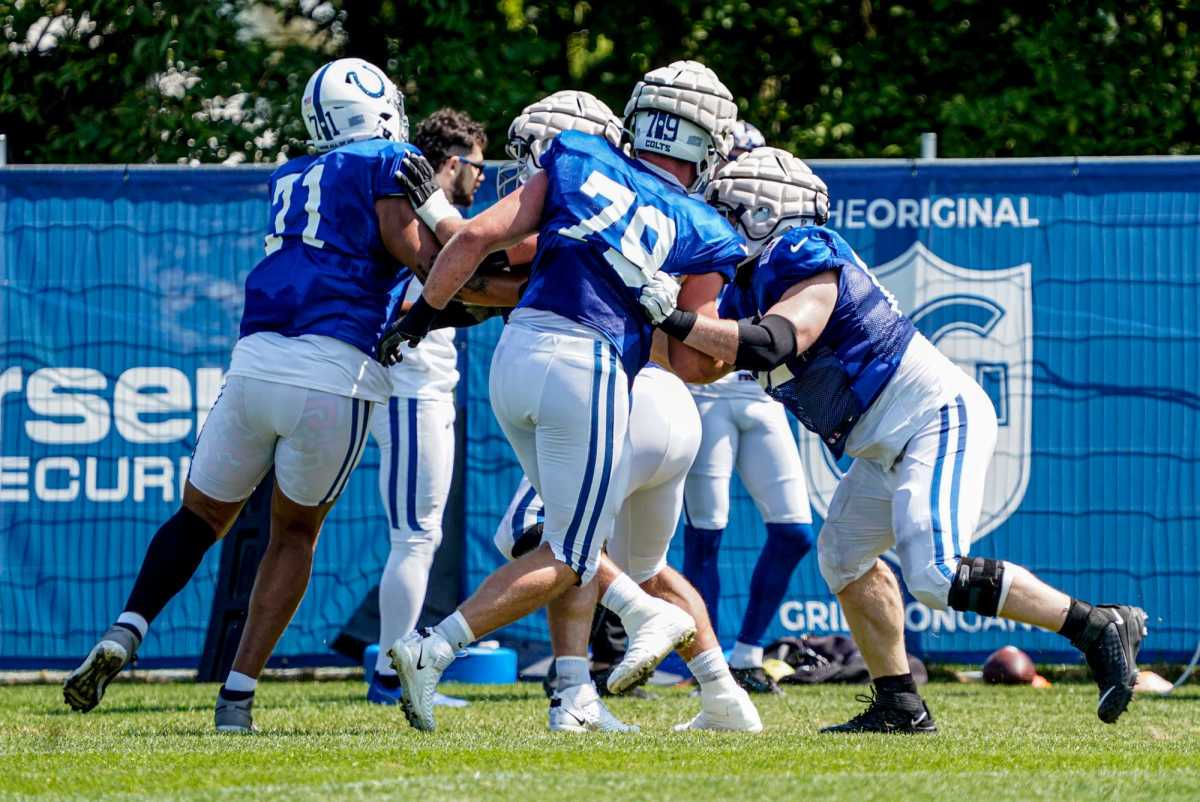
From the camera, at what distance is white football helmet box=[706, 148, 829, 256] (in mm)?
5637

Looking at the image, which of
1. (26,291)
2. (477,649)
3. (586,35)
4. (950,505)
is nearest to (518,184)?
(950,505)

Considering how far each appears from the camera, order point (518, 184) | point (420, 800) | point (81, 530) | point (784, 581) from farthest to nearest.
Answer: point (81, 530)
point (784, 581)
point (518, 184)
point (420, 800)

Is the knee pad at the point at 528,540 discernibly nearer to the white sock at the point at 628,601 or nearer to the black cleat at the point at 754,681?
the white sock at the point at 628,601

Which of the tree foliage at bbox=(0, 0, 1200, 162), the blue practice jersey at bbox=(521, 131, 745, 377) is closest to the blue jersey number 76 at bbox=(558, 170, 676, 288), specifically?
the blue practice jersey at bbox=(521, 131, 745, 377)

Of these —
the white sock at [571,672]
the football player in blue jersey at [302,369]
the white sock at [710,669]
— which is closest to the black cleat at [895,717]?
the white sock at [710,669]

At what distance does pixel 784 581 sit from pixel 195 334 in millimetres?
2803

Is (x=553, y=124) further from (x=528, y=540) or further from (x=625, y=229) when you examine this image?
(x=528, y=540)

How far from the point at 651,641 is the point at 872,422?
931mm

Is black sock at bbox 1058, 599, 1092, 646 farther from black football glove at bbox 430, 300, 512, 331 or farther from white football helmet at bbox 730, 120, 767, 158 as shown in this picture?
white football helmet at bbox 730, 120, 767, 158

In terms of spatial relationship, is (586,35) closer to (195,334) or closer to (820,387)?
(195,334)

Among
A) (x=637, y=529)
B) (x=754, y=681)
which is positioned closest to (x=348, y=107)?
(x=637, y=529)

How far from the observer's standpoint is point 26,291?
830 cm

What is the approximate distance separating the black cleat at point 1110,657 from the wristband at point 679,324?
1.39m

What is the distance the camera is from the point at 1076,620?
5.33 metres
